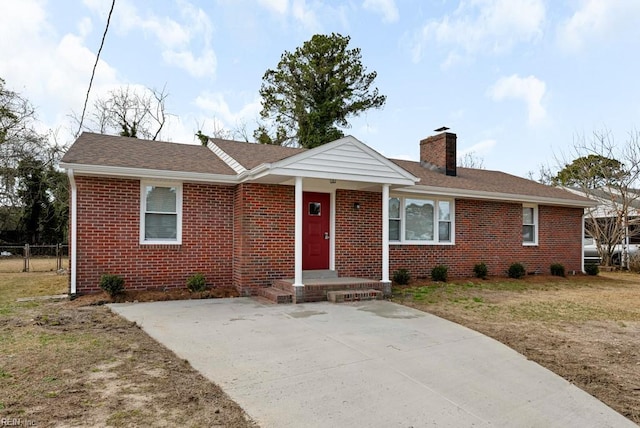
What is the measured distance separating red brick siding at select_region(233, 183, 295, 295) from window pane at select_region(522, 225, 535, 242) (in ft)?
28.6

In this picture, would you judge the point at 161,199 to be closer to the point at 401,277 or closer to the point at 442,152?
the point at 401,277

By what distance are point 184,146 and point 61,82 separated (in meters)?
6.08

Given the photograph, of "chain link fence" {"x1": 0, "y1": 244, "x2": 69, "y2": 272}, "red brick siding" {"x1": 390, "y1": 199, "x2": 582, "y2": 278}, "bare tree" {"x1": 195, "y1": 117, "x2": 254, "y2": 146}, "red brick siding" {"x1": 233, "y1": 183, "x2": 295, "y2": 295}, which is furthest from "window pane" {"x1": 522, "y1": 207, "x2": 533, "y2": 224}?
"bare tree" {"x1": 195, "y1": 117, "x2": 254, "y2": 146}

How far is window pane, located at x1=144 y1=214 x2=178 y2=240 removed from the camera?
Answer: 365 inches

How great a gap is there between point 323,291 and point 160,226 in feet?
13.1

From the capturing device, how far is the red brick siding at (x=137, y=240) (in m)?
8.63

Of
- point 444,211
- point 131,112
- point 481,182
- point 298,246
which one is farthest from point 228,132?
point 298,246

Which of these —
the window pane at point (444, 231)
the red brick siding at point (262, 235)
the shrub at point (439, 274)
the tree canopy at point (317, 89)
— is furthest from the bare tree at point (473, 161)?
the red brick siding at point (262, 235)

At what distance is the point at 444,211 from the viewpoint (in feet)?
41.2

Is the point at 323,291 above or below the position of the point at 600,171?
below

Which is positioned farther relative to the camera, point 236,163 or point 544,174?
point 544,174

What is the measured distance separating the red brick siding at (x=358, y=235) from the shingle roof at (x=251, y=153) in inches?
85.3

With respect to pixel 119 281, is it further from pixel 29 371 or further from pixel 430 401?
pixel 430 401

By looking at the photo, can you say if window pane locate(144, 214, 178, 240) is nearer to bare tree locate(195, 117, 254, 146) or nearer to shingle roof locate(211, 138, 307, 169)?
shingle roof locate(211, 138, 307, 169)
